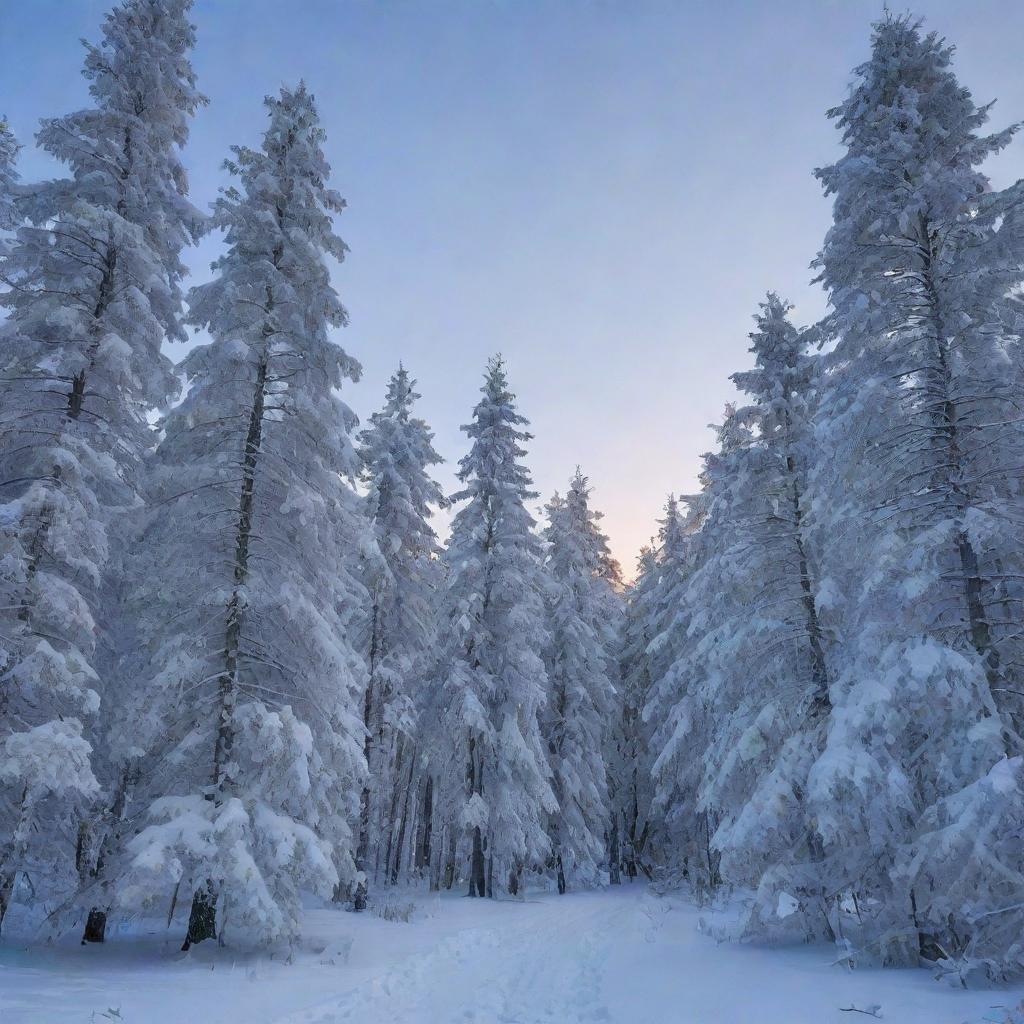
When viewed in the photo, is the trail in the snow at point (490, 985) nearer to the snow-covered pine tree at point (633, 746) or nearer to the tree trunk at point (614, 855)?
the snow-covered pine tree at point (633, 746)

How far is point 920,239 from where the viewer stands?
10992mm

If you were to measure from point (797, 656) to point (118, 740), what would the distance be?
1231 centimetres

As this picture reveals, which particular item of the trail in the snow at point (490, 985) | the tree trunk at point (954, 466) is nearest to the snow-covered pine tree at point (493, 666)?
the trail in the snow at point (490, 985)

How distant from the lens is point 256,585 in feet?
38.3

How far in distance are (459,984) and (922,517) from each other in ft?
31.5

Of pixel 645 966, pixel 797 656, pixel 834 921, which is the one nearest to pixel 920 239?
pixel 797 656

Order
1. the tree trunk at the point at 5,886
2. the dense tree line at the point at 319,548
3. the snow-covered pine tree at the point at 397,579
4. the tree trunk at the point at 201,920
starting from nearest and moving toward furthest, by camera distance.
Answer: the dense tree line at the point at 319,548, the tree trunk at the point at 5,886, the tree trunk at the point at 201,920, the snow-covered pine tree at the point at 397,579

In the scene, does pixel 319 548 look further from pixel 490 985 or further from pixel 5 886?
pixel 490 985

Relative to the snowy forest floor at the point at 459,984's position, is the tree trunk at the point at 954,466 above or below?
above

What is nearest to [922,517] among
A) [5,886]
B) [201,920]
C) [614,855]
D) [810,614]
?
[810,614]

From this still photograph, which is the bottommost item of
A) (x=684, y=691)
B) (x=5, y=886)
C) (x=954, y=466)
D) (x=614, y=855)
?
(x=614, y=855)

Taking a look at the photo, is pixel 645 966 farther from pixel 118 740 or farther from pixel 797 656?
pixel 118 740

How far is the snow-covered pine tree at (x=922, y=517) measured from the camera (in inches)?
312

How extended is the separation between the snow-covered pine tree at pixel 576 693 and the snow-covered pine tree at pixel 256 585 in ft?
46.0
